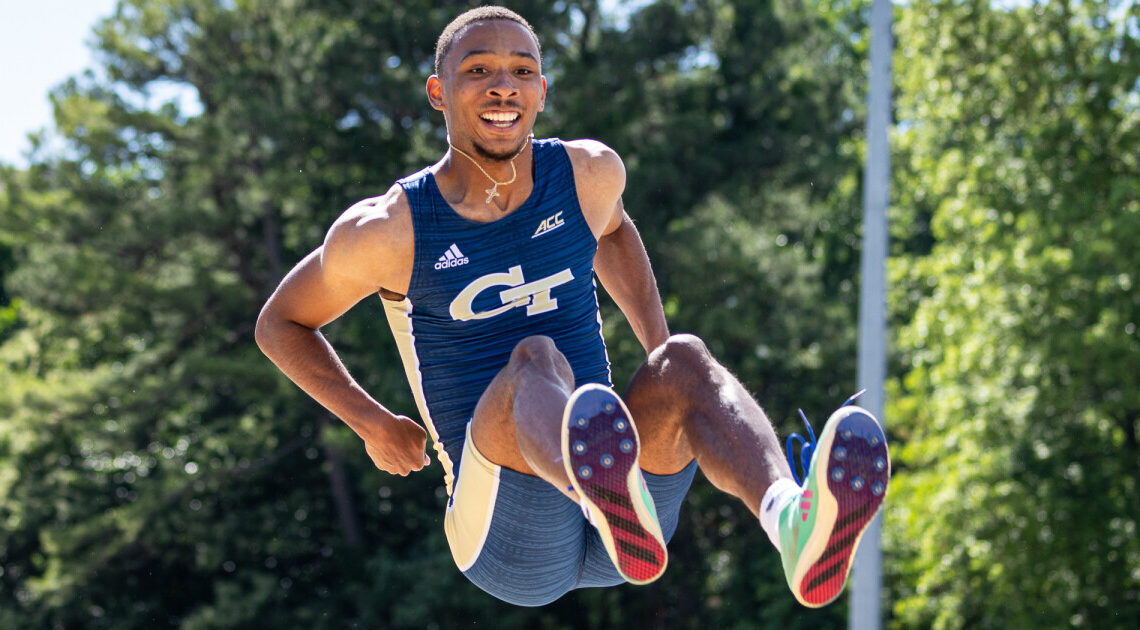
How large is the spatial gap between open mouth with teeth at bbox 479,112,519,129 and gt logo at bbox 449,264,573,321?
13.1 inches

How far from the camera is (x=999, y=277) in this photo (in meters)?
12.3

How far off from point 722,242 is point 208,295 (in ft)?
21.3

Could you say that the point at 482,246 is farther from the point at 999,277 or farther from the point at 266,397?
the point at 266,397

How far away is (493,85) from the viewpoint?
310 centimetres

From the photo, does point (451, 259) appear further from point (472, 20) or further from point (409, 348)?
point (472, 20)

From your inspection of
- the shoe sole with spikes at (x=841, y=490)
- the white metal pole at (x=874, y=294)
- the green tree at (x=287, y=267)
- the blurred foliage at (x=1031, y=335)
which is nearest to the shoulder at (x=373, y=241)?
the shoe sole with spikes at (x=841, y=490)

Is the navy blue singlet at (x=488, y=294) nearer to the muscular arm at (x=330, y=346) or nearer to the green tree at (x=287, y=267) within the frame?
the muscular arm at (x=330, y=346)

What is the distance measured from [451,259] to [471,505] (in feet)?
1.93

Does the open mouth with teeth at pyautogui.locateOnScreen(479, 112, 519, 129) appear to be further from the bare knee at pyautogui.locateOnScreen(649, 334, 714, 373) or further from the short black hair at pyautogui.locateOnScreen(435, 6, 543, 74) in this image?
the bare knee at pyautogui.locateOnScreen(649, 334, 714, 373)

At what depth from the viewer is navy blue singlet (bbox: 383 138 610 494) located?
3131 millimetres

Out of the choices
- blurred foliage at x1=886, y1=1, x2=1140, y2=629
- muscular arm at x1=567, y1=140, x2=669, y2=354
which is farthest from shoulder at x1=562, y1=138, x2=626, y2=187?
blurred foliage at x1=886, y1=1, x2=1140, y2=629

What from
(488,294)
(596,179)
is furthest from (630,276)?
(488,294)

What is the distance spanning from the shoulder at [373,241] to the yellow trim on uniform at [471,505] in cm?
43

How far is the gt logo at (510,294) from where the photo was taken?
3143mm
